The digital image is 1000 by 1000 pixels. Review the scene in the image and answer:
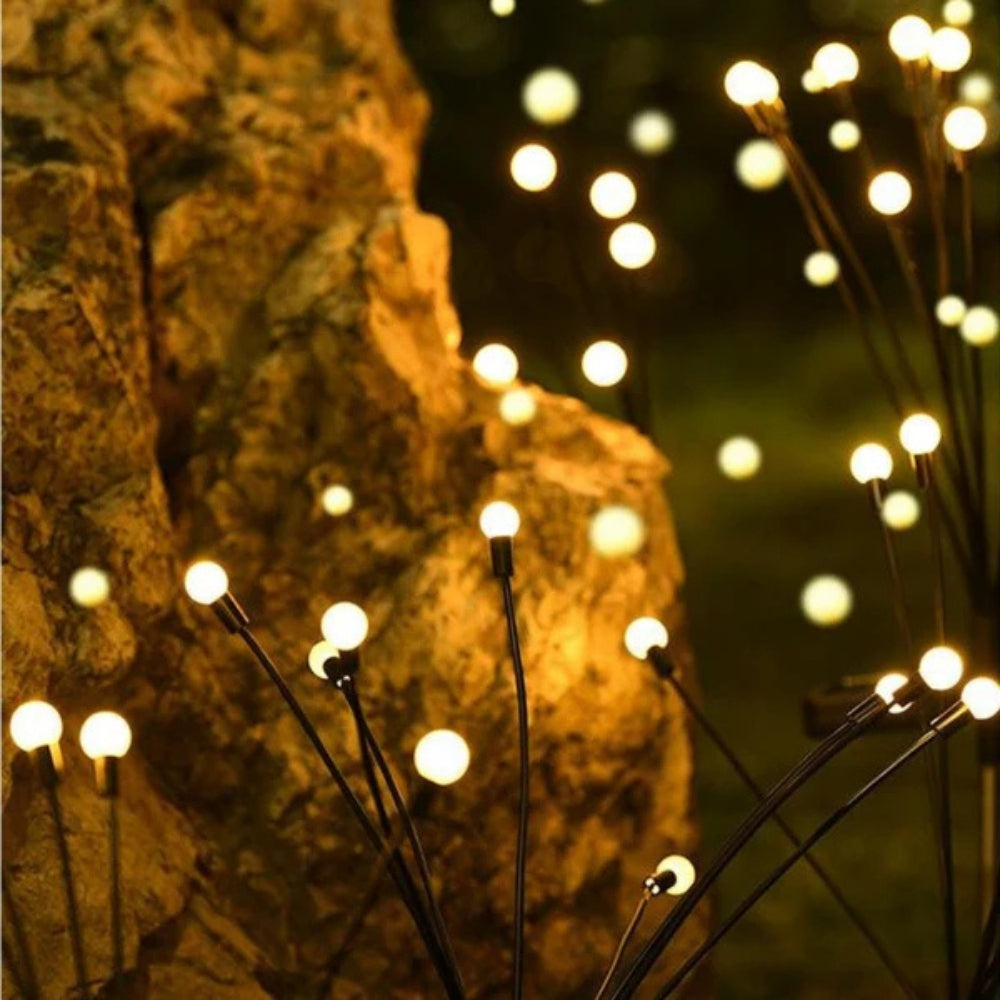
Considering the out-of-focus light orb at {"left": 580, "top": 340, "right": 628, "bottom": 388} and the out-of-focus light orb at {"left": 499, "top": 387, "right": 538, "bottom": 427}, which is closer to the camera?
the out-of-focus light orb at {"left": 580, "top": 340, "right": 628, "bottom": 388}

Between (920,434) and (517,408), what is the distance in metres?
0.56

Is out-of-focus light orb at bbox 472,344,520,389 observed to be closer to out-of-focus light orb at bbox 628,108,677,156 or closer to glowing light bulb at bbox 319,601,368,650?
glowing light bulb at bbox 319,601,368,650

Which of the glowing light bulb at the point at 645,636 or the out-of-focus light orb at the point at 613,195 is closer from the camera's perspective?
the glowing light bulb at the point at 645,636

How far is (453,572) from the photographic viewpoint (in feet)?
5.88

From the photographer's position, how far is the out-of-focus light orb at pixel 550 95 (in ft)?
9.19

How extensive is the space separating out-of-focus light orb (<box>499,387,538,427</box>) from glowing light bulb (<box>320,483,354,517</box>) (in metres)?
0.22

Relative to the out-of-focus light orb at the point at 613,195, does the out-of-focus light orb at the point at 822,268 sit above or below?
above

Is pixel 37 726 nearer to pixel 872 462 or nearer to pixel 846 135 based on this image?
pixel 872 462

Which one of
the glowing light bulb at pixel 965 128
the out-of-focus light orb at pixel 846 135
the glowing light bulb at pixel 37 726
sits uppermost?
the out-of-focus light orb at pixel 846 135

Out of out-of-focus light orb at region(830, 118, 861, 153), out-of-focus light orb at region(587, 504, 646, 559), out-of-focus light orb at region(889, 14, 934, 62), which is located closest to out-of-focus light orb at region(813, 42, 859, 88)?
out-of-focus light orb at region(889, 14, 934, 62)

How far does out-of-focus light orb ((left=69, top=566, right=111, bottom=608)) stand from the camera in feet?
5.41

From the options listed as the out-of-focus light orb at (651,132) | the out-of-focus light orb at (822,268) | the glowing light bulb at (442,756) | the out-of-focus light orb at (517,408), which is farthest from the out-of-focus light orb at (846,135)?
the out-of-focus light orb at (651,132)

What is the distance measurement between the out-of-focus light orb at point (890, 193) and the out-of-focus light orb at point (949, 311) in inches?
11.1

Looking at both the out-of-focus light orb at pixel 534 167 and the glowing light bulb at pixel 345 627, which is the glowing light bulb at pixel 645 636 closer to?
the glowing light bulb at pixel 345 627
